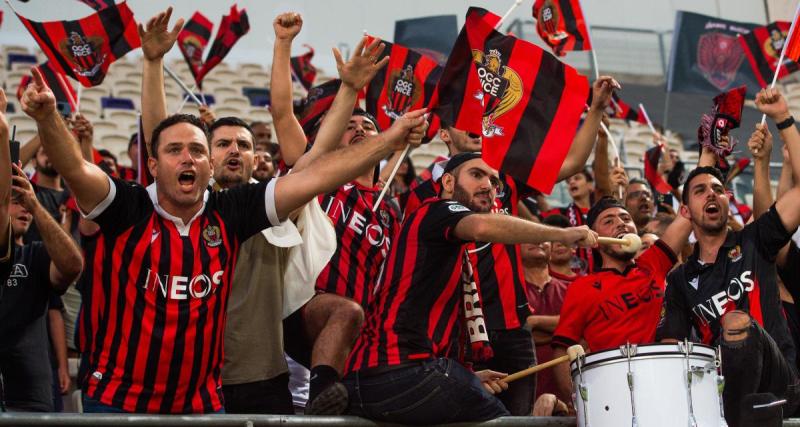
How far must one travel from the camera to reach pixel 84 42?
6.57 m

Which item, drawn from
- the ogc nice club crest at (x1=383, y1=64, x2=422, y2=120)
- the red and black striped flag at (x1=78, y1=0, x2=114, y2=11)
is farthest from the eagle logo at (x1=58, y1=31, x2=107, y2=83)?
the ogc nice club crest at (x1=383, y1=64, x2=422, y2=120)

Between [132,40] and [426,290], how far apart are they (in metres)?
3.12

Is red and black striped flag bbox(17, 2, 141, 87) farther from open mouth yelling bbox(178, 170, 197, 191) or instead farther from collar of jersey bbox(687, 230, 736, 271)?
collar of jersey bbox(687, 230, 736, 271)

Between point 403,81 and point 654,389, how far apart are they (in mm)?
3346

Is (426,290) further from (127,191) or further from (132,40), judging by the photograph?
(132,40)

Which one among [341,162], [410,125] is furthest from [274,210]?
[410,125]

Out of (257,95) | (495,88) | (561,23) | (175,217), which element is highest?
(257,95)

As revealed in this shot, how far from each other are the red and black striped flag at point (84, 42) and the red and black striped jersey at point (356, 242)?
1869 millimetres

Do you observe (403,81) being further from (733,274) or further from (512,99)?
(733,274)

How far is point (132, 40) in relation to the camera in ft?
22.2

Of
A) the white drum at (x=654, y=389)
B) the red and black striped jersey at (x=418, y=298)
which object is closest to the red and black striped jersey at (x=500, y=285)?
the red and black striped jersey at (x=418, y=298)

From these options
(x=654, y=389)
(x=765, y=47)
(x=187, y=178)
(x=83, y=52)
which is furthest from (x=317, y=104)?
(x=765, y=47)

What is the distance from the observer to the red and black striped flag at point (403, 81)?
7.14 meters

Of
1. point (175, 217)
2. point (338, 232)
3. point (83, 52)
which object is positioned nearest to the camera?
point (175, 217)
